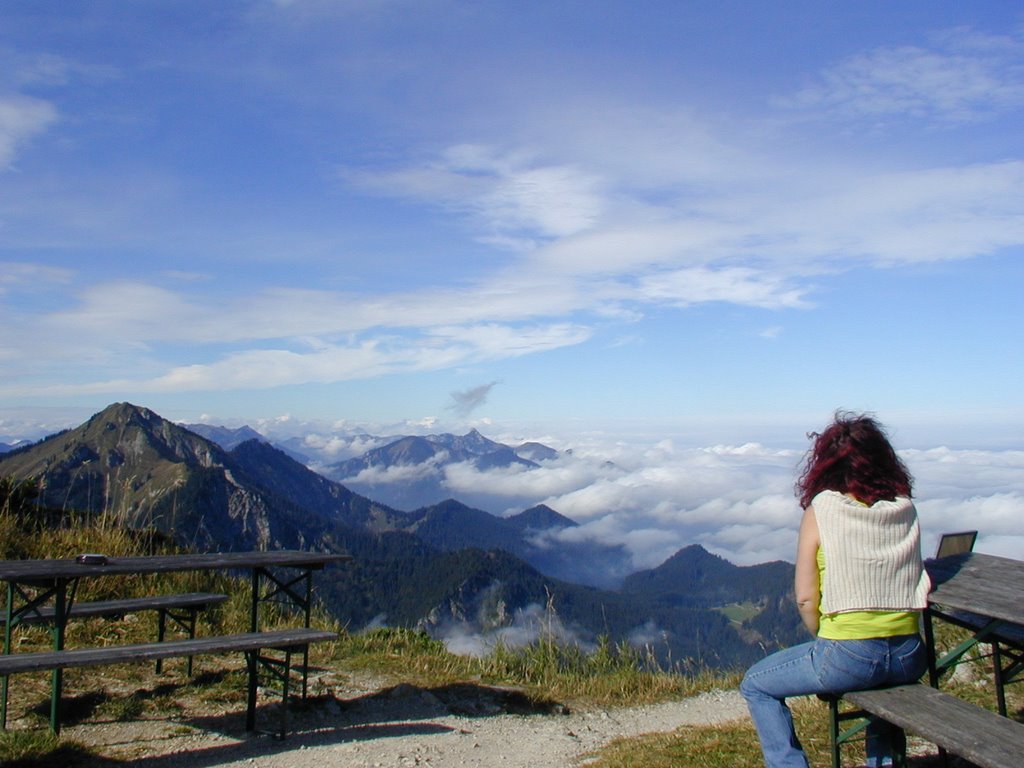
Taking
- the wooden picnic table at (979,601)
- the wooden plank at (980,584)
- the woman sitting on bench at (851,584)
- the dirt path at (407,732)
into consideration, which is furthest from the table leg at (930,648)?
the dirt path at (407,732)

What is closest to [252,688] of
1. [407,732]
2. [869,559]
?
[407,732]

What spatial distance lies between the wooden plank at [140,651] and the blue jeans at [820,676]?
324cm

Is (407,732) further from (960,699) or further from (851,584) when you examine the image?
(960,699)

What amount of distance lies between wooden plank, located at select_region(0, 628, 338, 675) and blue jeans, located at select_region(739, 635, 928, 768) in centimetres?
324

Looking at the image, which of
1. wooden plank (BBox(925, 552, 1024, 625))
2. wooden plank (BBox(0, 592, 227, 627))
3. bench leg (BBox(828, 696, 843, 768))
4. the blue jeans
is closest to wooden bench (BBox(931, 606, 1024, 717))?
wooden plank (BBox(925, 552, 1024, 625))

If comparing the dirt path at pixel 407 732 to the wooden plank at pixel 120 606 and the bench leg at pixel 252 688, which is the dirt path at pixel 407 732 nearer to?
the bench leg at pixel 252 688

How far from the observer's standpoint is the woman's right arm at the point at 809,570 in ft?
14.3

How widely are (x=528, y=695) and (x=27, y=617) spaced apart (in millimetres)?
4571

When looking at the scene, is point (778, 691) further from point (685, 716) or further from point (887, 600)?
point (685, 716)

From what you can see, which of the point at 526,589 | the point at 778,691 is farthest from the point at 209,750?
the point at 526,589

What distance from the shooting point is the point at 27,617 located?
722 cm

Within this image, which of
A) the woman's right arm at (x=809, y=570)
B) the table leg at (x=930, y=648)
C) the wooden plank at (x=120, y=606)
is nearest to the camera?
the woman's right arm at (x=809, y=570)

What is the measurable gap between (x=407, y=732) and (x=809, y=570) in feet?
12.3

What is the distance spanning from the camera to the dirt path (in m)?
5.87
